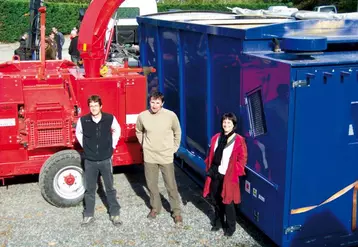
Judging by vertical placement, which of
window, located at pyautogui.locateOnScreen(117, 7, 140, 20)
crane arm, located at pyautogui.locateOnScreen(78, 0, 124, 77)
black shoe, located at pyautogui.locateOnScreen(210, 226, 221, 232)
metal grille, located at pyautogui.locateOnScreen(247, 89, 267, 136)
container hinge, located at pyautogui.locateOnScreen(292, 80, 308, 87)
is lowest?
black shoe, located at pyautogui.locateOnScreen(210, 226, 221, 232)

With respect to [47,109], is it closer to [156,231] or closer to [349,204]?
[156,231]

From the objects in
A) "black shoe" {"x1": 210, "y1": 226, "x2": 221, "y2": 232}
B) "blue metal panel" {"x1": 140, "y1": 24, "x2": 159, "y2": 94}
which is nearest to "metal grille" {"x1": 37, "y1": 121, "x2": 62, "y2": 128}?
"black shoe" {"x1": 210, "y1": 226, "x2": 221, "y2": 232}

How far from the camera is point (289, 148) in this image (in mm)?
4398

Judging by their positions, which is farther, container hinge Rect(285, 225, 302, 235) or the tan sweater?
the tan sweater

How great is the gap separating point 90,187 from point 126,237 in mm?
689

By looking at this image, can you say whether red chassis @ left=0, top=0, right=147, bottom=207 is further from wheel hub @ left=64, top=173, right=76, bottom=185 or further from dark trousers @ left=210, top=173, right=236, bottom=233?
dark trousers @ left=210, top=173, right=236, bottom=233

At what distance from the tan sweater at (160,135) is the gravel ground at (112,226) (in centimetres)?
78

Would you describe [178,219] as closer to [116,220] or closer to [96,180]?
[116,220]

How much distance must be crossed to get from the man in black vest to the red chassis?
2.10ft

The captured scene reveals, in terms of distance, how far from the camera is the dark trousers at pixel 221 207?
5.25 meters

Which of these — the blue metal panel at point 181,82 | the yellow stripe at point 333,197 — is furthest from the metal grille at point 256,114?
the blue metal panel at point 181,82

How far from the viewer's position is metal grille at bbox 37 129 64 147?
6062mm

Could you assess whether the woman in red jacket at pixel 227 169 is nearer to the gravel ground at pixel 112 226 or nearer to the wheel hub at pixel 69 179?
the gravel ground at pixel 112 226

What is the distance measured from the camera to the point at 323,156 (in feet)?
14.9
